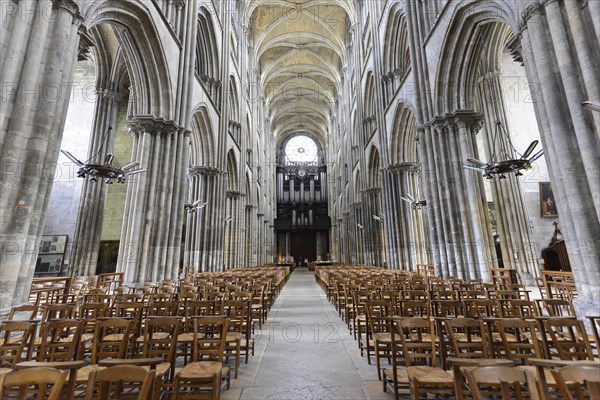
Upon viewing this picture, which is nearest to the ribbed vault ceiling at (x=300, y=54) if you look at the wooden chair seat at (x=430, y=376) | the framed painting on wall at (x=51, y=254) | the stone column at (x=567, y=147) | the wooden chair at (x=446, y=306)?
the framed painting on wall at (x=51, y=254)

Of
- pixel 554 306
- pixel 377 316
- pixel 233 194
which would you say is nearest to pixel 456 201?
pixel 554 306

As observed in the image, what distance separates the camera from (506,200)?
12.3m

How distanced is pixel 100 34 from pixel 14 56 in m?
12.4

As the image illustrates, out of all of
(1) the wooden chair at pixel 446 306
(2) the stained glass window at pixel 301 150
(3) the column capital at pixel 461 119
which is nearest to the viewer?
(1) the wooden chair at pixel 446 306

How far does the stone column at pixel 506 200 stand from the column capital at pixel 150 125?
39.6 ft

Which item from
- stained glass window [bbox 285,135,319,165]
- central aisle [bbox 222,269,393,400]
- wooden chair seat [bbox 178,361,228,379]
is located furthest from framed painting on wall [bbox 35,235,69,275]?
stained glass window [bbox 285,135,319,165]

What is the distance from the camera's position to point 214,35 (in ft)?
51.1

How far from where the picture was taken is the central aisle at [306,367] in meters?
3.09

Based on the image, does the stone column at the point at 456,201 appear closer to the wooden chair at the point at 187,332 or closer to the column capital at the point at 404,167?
the column capital at the point at 404,167

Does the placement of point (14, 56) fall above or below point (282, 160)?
below

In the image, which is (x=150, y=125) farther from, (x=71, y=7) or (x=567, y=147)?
(x=567, y=147)

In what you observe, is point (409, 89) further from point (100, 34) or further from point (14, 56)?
point (100, 34)

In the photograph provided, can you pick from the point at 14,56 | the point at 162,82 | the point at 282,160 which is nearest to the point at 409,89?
the point at 162,82

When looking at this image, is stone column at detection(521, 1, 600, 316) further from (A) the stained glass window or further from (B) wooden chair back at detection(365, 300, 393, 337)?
(A) the stained glass window
